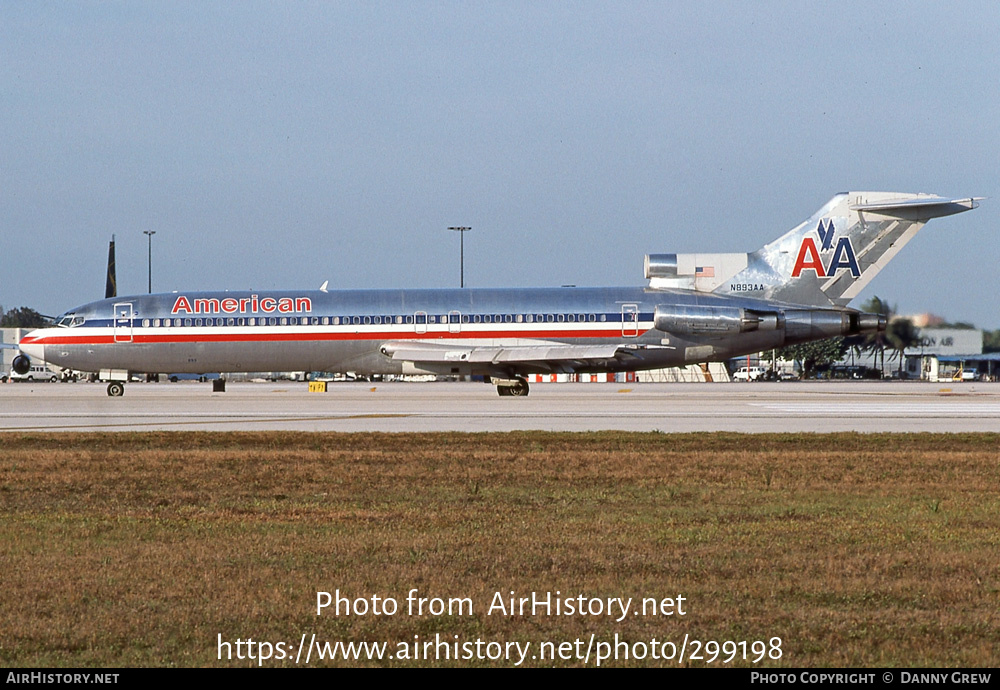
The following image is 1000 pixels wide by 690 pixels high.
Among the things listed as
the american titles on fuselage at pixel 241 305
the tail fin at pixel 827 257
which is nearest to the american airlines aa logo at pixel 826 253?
the tail fin at pixel 827 257

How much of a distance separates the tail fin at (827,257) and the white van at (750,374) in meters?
51.1

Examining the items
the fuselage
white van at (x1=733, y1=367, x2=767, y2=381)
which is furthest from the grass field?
white van at (x1=733, y1=367, x2=767, y2=381)

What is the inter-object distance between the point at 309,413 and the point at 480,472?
54.6ft

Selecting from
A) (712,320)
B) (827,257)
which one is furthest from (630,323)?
(827,257)

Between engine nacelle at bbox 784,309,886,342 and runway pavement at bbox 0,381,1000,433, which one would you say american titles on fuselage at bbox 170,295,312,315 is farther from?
engine nacelle at bbox 784,309,886,342

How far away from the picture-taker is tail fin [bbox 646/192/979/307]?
4181 centimetres

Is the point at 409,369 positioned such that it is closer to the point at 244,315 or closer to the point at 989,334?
the point at 244,315

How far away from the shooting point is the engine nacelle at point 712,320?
41688 mm

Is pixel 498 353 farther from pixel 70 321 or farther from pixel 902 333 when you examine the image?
pixel 902 333

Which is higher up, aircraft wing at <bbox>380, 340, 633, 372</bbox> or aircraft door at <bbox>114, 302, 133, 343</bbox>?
aircraft door at <bbox>114, 302, 133, 343</bbox>

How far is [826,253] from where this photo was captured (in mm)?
42531

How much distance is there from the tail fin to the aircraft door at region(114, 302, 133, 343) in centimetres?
2196

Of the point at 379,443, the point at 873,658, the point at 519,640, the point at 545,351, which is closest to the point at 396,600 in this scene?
the point at 519,640

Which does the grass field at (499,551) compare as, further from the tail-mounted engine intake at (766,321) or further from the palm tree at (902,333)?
the palm tree at (902,333)
